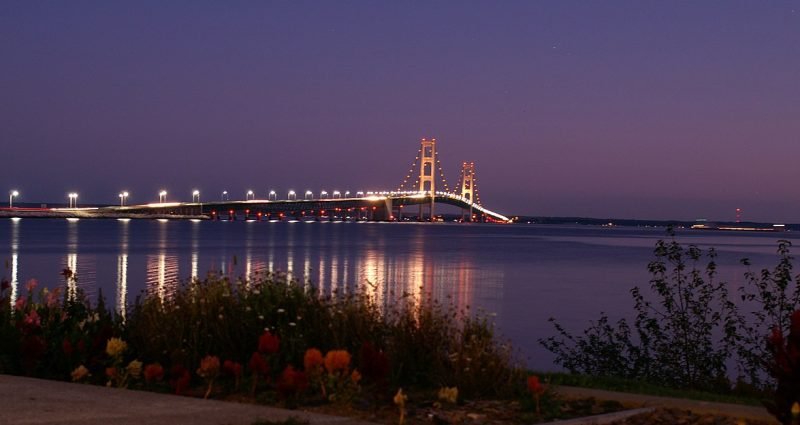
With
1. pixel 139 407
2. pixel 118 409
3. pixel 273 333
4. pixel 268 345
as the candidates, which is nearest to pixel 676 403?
pixel 268 345

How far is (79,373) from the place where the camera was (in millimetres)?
7359

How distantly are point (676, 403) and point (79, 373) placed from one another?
449 cm

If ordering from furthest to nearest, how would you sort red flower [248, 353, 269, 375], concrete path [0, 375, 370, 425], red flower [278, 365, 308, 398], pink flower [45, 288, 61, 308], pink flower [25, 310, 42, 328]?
pink flower [45, 288, 61, 308] < pink flower [25, 310, 42, 328] < red flower [248, 353, 269, 375] < red flower [278, 365, 308, 398] < concrete path [0, 375, 370, 425]

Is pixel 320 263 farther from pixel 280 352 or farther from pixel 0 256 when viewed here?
pixel 280 352

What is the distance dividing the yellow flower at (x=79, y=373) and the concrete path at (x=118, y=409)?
0.32 meters

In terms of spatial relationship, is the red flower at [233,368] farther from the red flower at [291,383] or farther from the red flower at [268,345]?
the red flower at [291,383]

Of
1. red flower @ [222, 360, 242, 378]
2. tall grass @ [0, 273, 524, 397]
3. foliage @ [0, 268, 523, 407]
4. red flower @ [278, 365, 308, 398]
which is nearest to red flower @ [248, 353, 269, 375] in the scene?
foliage @ [0, 268, 523, 407]

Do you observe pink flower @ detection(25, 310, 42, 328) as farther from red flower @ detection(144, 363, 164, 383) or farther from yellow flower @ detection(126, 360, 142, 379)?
red flower @ detection(144, 363, 164, 383)

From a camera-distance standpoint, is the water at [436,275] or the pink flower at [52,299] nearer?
the pink flower at [52,299]

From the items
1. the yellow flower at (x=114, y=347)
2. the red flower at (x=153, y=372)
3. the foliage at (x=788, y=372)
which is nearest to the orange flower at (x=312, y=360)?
the red flower at (x=153, y=372)

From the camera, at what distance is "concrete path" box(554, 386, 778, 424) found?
6570mm

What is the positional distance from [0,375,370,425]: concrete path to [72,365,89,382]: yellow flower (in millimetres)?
319

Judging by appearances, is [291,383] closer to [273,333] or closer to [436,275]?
[273,333]

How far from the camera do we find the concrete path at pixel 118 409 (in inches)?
232
